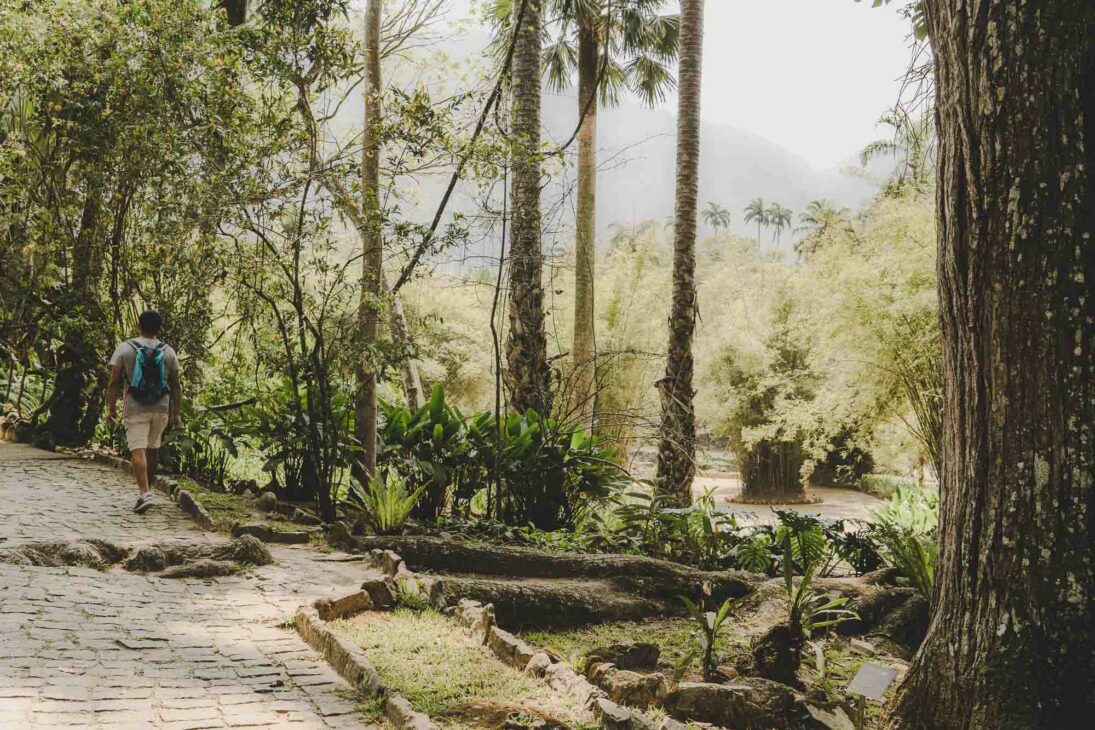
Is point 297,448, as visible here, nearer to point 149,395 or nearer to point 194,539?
point 149,395

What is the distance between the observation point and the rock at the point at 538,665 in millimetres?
3686

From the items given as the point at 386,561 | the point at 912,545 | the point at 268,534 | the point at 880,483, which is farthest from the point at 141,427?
the point at 880,483

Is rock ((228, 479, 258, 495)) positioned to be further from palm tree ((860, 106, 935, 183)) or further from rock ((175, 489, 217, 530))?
palm tree ((860, 106, 935, 183))

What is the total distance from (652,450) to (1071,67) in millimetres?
33586

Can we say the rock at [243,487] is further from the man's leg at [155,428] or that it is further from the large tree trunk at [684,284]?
the large tree trunk at [684,284]

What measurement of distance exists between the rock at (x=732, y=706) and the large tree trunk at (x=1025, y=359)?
29.2 inches

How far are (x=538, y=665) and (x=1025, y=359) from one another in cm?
225

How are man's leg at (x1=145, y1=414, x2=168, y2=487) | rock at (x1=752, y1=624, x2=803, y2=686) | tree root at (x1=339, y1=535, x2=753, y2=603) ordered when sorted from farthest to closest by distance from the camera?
man's leg at (x1=145, y1=414, x2=168, y2=487) < tree root at (x1=339, y1=535, x2=753, y2=603) < rock at (x1=752, y1=624, x2=803, y2=686)

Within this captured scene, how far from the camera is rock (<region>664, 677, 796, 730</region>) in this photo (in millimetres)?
3852

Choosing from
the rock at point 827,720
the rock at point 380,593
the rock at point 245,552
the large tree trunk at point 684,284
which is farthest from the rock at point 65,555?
the large tree trunk at point 684,284

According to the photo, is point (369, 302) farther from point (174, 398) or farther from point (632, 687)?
point (632, 687)

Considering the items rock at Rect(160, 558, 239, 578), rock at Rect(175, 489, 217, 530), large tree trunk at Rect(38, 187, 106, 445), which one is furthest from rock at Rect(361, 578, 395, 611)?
large tree trunk at Rect(38, 187, 106, 445)

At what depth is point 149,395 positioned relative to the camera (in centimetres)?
707

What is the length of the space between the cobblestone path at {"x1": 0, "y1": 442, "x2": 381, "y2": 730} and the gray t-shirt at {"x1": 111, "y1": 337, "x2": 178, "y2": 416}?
109 cm
